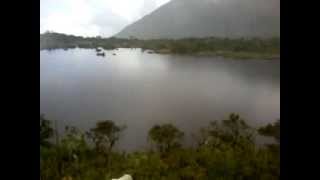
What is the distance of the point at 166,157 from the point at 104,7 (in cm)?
55

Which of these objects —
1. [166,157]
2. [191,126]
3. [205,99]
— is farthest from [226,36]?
[166,157]

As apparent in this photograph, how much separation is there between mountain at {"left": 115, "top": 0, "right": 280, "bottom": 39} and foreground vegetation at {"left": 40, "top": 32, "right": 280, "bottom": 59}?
0.02m

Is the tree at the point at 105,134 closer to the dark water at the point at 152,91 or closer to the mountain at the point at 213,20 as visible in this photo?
the dark water at the point at 152,91

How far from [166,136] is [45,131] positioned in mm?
401

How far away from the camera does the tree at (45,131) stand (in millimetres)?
1228

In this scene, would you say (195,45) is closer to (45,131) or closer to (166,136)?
(166,136)

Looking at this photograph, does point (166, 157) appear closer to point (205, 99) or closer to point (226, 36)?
point (205, 99)

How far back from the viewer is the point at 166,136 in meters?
1.24

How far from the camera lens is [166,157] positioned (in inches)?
48.8

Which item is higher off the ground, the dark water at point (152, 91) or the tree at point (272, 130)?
the dark water at point (152, 91)

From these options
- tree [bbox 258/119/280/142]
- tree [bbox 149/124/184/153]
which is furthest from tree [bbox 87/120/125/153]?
tree [bbox 258/119/280/142]

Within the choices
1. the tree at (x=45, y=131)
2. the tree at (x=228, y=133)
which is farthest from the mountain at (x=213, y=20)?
the tree at (x=45, y=131)

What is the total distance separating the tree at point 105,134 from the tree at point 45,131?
13 cm

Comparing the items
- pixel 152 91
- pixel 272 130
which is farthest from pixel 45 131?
pixel 272 130
